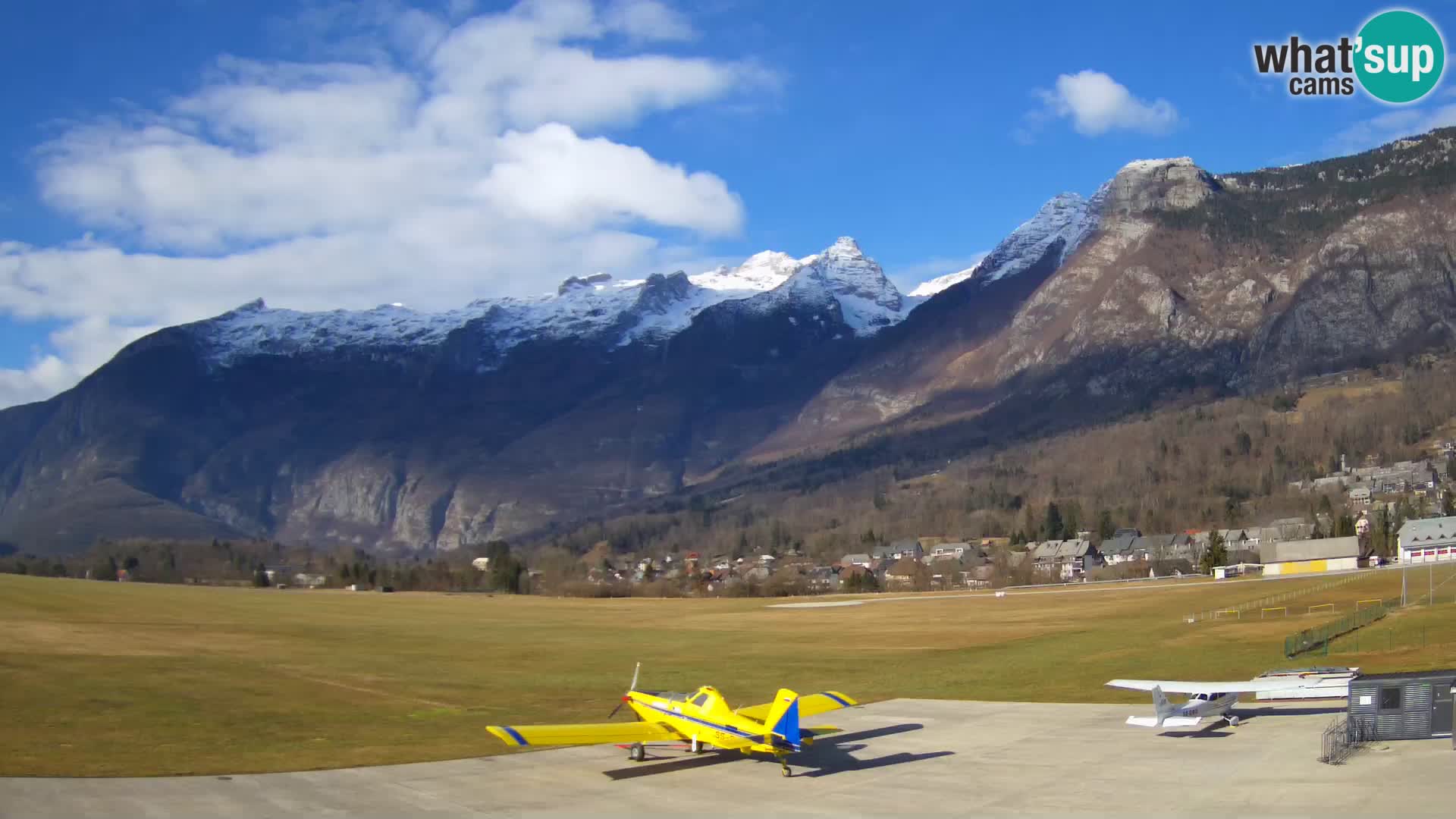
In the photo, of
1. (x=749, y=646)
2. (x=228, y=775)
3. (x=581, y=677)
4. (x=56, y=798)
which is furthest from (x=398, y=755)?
(x=749, y=646)

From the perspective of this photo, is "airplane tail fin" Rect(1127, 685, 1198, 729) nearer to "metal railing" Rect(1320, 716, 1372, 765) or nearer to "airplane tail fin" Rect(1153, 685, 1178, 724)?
"airplane tail fin" Rect(1153, 685, 1178, 724)

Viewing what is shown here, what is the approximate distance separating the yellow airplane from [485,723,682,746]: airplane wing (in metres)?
0.02

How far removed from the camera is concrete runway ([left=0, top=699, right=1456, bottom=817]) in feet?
95.8

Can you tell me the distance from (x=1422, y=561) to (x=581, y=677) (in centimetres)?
10518

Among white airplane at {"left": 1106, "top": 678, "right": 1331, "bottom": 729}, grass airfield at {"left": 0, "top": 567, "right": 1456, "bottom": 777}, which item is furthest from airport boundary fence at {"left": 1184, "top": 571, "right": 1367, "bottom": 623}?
white airplane at {"left": 1106, "top": 678, "right": 1331, "bottom": 729}

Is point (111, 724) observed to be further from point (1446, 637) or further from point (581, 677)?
point (1446, 637)

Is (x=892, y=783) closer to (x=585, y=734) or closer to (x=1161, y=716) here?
(x=585, y=734)

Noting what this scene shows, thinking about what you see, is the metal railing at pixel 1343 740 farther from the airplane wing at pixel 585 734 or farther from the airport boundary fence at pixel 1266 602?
the airport boundary fence at pixel 1266 602

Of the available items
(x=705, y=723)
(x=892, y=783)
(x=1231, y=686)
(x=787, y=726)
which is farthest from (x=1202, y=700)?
(x=705, y=723)

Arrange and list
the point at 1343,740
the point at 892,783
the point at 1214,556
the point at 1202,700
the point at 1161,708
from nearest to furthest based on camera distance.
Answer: the point at 892,783 → the point at 1343,740 → the point at 1161,708 → the point at 1202,700 → the point at 1214,556

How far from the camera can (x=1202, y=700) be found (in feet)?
124

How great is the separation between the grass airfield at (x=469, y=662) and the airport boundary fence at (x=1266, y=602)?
227 centimetres

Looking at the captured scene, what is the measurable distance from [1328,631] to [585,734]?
1687 inches

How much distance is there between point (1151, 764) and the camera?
3334 cm
